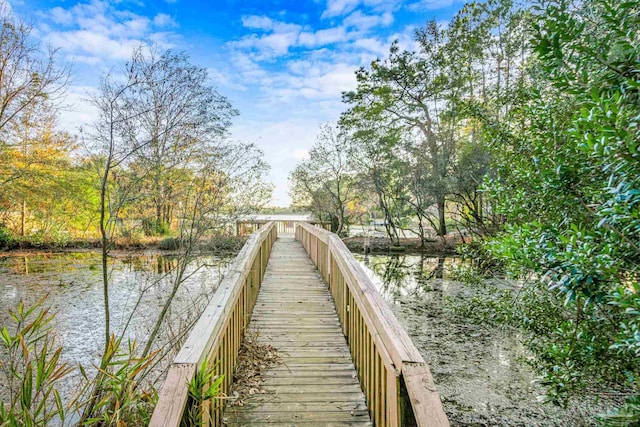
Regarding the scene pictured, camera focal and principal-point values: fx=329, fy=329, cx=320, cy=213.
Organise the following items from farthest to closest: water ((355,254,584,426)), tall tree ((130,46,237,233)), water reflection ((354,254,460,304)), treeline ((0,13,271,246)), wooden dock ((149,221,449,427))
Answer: water reflection ((354,254,460,304)), tall tree ((130,46,237,233)), treeline ((0,13,271,246)), water ((355,254,584,426)), wooden dock ((149,221,449,427))

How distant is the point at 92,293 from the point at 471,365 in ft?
26.4

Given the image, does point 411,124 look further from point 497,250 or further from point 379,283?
point 497,250

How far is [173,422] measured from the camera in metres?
1.24

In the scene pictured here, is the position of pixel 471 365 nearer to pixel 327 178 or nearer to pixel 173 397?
pixel 173 397

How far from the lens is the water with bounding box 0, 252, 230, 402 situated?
490 centimetres

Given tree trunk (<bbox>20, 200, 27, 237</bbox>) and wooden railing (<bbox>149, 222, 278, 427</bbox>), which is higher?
Result: tree trunk (<bbox>20, 200, 27, 237</bbox>)

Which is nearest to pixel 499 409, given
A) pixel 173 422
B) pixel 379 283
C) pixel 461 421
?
pixel 461 421

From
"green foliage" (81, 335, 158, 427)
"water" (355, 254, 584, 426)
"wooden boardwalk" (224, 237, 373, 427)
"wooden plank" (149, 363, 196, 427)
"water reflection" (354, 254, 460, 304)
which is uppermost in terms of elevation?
"wooden plank" (149, 363, 196, 427)

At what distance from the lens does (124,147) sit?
4496 mm

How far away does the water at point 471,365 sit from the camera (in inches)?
137

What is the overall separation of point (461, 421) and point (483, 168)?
9737 millimetres

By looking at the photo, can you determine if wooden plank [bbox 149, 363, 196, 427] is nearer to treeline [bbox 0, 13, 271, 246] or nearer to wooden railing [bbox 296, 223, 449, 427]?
wooden railing [bbox 296, 223, 449, 427]

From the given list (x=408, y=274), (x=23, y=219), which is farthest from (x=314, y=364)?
(x=23, y=219)

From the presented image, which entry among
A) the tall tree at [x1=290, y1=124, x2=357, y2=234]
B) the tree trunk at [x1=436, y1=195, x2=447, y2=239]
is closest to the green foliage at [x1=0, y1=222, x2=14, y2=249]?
the tall tree at [x1=290, y1=124, x2=357, y2=234]
